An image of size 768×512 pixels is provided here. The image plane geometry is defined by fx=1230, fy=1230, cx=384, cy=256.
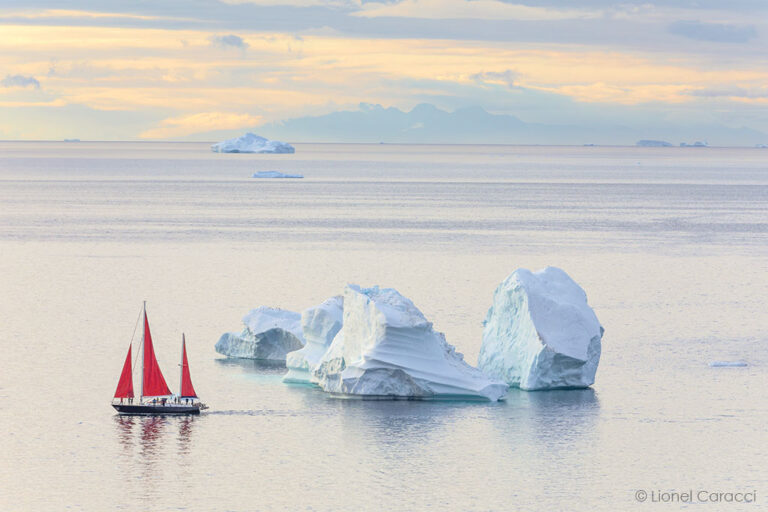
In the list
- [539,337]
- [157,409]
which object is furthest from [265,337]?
[539,337]

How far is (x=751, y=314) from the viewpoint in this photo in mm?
56906

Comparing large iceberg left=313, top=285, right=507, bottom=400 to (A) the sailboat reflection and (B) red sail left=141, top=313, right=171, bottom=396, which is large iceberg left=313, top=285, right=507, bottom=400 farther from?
(B) red sail left=141, top=313, right=171, bottom=396

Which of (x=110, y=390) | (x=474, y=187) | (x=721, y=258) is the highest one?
(x=474, y=187)

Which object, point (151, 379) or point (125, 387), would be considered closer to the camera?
point (125, 387)

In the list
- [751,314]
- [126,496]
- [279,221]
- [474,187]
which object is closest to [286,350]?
[126,496]

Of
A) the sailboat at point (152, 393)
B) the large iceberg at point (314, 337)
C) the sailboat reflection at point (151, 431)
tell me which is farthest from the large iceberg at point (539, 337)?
the sailboat reflection at point (151, 431)

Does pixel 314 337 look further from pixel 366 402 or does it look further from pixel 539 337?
pixel 539 337

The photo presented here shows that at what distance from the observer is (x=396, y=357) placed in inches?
1463

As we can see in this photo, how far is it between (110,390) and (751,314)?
30.8 metres

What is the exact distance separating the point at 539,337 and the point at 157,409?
11955mm

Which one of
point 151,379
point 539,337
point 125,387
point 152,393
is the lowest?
point 152,393

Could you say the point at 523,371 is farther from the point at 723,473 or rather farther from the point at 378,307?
the point at 723,473

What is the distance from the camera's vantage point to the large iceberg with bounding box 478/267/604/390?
38.9m

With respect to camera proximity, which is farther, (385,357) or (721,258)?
(721,258)
